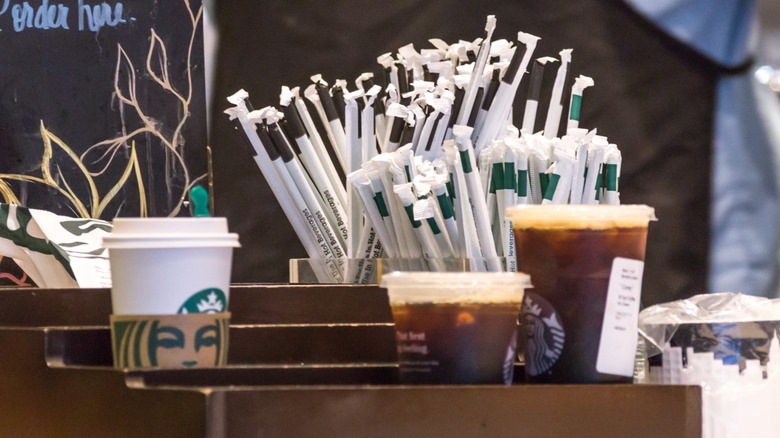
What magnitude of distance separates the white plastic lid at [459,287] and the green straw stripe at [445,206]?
0.92 ft

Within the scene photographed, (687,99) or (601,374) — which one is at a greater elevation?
(687,99)

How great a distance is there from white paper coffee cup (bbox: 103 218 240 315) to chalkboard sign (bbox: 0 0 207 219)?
0.59 meters

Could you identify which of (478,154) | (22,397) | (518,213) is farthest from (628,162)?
(22,397)

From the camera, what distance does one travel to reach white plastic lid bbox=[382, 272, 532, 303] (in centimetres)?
65

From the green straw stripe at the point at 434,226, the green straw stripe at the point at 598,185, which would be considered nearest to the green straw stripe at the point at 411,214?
the green straw stripe at the point at 434,226

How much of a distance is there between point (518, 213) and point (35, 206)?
0.81m

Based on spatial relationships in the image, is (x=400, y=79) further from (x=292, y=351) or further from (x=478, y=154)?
(x=292, y=351)

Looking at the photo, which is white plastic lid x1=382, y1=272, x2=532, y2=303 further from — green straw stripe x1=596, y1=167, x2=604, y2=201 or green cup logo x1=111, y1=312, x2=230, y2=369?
green straw stripe x1=596, y1=167, x2=604, y2=201

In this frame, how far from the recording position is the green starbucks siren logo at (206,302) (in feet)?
2.19

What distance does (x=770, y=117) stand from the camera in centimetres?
139

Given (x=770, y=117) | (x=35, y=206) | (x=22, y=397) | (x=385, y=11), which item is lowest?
(x=22, y=397)

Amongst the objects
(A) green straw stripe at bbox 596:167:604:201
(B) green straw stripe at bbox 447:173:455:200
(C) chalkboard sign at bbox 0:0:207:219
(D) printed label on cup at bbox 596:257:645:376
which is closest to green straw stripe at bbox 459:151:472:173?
(B) green straw stripe at bbox 447:173:455:200

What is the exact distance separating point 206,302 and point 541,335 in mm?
265

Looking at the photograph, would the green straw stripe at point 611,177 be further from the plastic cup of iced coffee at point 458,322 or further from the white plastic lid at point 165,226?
the white plastic lid at point 165,226
